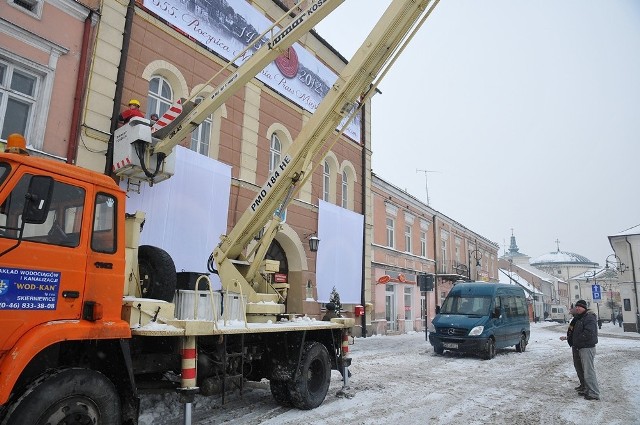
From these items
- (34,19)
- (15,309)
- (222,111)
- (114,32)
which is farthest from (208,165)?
(15,309)

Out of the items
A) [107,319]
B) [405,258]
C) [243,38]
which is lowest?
[107,319]

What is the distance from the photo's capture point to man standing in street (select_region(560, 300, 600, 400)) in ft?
24.3

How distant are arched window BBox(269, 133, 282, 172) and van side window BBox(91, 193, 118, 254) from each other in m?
9.76

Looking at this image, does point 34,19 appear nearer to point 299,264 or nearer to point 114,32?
point 114,32

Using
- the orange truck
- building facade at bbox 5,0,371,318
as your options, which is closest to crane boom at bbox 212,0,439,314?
the orange truck

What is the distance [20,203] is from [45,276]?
2.16 feet

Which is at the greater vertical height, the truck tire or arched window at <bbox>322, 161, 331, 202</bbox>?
arched window at <bbox>322, 161, 331, 202</bbox>

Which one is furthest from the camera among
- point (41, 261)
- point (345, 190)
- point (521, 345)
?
point (345, 190)

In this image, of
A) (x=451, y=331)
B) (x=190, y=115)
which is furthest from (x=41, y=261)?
(x=451, y=331)

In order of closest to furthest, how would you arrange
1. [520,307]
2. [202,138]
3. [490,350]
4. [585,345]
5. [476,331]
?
[585,345] → [202,138] → [476,331] → [490,350] → [520,307]

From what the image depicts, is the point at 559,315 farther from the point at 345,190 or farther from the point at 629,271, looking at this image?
the point at 345,190

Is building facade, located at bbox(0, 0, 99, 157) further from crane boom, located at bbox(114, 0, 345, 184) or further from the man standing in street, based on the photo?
the man standing in street

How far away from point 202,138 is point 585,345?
9.94 m

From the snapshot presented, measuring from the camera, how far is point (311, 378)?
6754 millimetres
